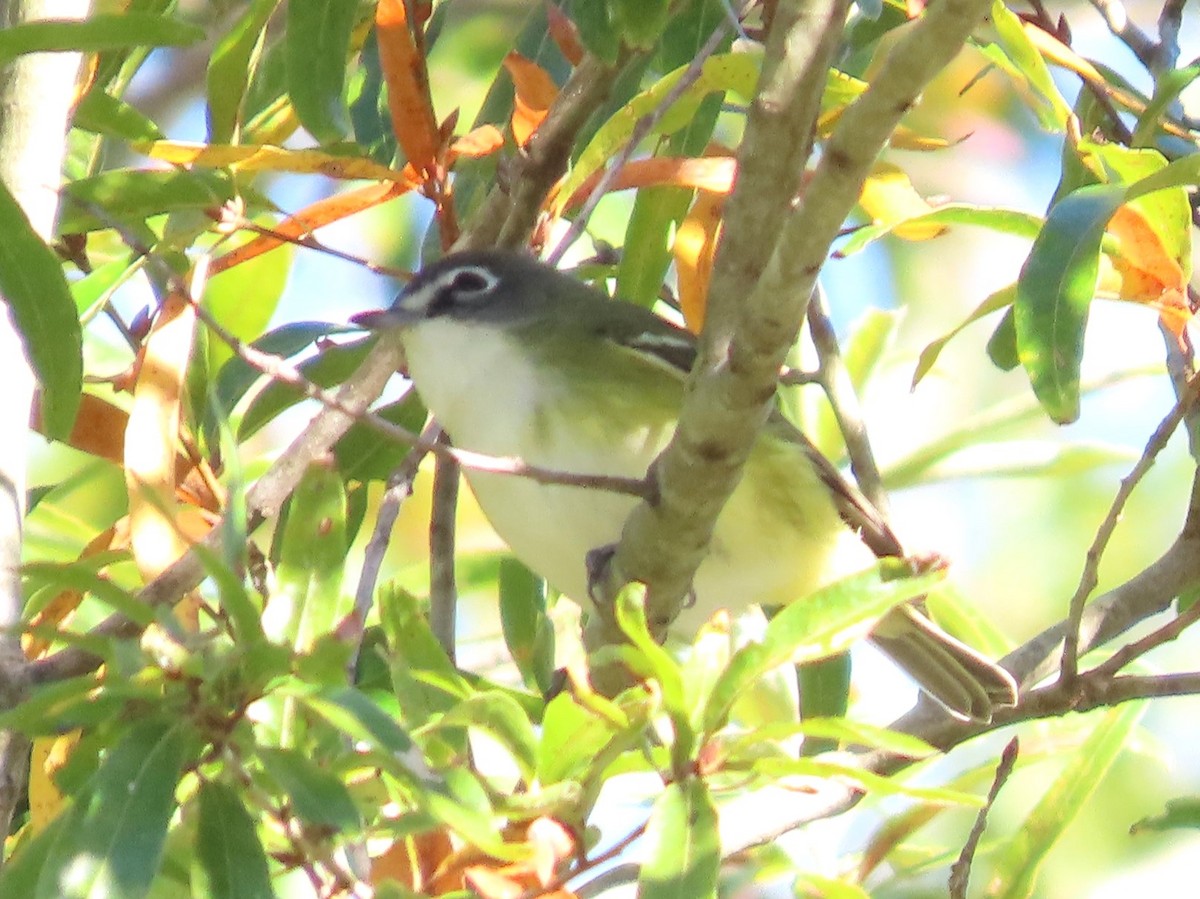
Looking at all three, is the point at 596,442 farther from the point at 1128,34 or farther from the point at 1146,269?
the point at 1128,34

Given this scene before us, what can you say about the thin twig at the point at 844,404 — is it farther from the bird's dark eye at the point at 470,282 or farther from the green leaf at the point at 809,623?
the green leaf at the point at 809,623

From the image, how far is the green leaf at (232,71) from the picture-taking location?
2.84 meters

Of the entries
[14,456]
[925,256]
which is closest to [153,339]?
[14,456]

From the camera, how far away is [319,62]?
2.84 meters

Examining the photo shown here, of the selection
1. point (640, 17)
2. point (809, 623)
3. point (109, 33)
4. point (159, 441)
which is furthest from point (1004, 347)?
point (109, 33)

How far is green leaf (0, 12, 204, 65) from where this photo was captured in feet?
6.66

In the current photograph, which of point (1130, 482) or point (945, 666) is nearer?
point (1130, 482)

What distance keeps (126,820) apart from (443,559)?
1.26m

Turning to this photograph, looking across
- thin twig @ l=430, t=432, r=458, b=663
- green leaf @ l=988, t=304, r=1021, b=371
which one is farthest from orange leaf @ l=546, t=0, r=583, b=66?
green leaf @ l=988, t=304, r=1021, b=371

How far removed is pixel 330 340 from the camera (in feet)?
11.0

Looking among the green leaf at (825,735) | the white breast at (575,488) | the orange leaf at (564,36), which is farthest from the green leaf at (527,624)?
the green leaf at (825,735)

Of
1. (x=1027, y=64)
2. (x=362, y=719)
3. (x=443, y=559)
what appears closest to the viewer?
(x=362, y=719)

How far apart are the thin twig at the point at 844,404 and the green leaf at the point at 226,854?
4.57ft

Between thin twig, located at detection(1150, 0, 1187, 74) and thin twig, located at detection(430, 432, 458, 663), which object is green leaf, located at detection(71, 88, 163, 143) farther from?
thin twig, located at detection(1150, 0, 1187, 74)
